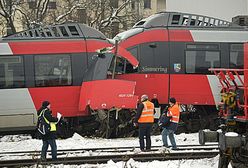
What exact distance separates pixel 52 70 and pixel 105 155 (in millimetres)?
4592

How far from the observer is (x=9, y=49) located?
13508mm

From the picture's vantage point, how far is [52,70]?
13766 millimetres

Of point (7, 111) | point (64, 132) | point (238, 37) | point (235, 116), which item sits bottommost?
point (64, 132)

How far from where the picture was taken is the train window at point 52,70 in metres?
13.7

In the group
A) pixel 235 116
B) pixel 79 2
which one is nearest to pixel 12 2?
pixel 79 2

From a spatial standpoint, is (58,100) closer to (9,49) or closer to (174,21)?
(9,49)

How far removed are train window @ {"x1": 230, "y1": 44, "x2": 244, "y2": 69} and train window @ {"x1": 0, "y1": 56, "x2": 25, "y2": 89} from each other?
7.12 meters

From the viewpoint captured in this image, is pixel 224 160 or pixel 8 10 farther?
pixel 8 10

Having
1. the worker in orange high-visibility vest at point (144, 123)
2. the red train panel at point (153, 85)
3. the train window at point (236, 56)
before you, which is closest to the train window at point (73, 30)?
the red train panel at point (153, 85)

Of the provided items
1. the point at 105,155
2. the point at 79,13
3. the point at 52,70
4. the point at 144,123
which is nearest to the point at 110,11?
the point at 79,13

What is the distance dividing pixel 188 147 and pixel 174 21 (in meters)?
5.07

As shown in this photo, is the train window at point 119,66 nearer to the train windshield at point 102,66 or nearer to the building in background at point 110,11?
the train windshield at point 102,66

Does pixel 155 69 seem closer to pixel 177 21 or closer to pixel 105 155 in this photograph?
pixel 177 21

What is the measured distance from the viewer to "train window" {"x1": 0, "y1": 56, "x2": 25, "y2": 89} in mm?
13430
